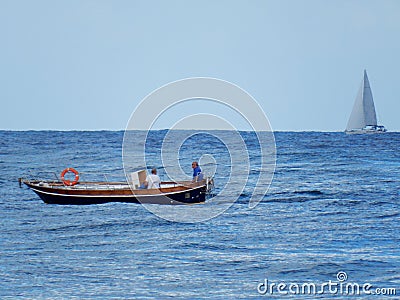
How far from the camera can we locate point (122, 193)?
34312mm

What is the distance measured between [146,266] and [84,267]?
162 cm

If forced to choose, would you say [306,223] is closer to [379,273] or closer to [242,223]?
[242,223]

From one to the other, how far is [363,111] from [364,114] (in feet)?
2.80

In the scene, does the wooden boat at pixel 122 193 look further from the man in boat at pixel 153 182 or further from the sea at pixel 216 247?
the sea at pixel 216 247

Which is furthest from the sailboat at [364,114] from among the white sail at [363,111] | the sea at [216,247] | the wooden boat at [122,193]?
the wooden boat at [122,193]

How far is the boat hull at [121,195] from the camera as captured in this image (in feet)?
111

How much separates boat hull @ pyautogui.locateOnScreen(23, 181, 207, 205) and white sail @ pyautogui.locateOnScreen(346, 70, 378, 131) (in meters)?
85.2

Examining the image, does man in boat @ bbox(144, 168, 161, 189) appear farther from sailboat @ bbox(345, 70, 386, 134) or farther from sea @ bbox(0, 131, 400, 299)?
sailboat @ bbox(345, 70, 386, 134)

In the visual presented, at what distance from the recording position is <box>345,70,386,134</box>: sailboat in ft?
383

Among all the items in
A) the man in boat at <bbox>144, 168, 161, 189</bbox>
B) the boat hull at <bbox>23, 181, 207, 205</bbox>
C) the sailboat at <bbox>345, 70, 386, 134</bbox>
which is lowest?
the boat hull at <bbox>23, 181, 207, 205</bbox>

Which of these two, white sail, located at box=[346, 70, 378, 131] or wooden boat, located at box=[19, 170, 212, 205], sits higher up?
white sail, located at box=[346, 70, 378, 131]

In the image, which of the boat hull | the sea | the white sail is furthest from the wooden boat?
the white sail

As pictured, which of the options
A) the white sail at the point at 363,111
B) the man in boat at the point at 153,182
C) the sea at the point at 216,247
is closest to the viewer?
the sea at the point at 216,247

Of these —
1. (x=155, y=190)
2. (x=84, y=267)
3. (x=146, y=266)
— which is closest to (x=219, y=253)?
(x=146, y=266)
